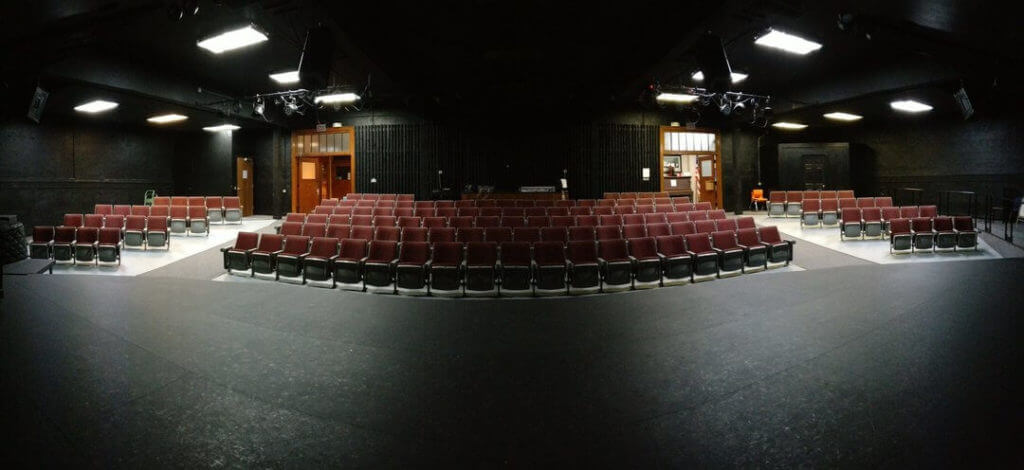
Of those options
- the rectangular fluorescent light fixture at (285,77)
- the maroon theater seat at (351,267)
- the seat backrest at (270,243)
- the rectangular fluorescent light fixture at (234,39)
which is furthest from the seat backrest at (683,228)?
the rectangular fluorescent light fixture at (285,77)

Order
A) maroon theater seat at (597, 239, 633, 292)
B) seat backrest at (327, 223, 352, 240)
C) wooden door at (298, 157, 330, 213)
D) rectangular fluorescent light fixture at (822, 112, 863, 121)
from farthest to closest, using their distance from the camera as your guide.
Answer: wooden door at (298, 157, 330, 213) < rectangular fluorescent light fixture at (822, 112, 863, 121) < seat backrest at (327, 223, 352, 240) < maroon theater seat at (597, 239, 633, 292)

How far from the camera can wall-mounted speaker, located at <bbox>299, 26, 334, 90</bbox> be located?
6.27 metres

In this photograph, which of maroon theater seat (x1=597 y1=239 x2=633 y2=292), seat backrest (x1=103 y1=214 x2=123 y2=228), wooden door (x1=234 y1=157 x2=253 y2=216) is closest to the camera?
maroon theater seat (x1=597 y1=239 x2=633 y2=292)

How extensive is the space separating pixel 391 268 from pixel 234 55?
6701 millimetres

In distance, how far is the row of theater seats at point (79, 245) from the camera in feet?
24.9

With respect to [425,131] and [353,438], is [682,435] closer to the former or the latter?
[353,438]

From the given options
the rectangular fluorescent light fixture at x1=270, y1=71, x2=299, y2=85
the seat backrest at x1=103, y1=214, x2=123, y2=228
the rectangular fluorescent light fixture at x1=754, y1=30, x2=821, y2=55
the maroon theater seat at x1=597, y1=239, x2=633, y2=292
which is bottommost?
the maroon theater seat at x1=597, y1=239, x2=633, y2=292

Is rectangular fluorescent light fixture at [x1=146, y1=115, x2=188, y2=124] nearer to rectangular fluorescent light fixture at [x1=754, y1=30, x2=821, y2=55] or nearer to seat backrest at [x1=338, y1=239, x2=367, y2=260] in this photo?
seat backrest at [x1=338, y1=239, x2=367, y2=260]

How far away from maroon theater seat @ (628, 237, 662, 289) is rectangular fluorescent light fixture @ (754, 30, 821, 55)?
4496 mm

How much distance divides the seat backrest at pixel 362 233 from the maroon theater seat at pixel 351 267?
0.78m

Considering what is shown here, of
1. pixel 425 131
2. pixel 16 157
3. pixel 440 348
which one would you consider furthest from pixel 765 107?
pixel 16 157

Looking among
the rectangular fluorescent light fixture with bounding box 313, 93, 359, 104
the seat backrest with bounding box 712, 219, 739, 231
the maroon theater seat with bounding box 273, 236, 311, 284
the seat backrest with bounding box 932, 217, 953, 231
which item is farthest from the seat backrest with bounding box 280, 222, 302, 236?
the seat backrest with bounding box 932, 217, 953, 231

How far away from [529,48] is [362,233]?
4.92m

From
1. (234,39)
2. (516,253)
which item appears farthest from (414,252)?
(234,39)
